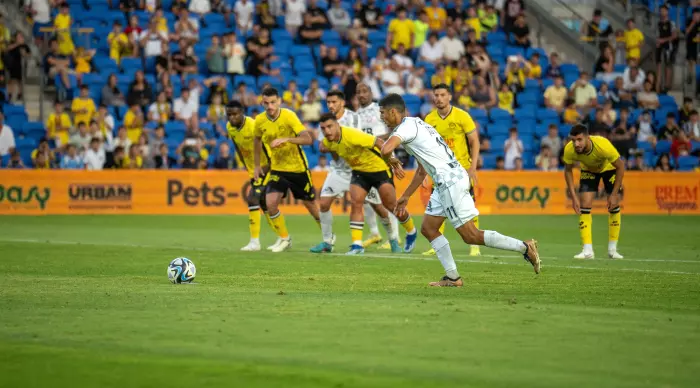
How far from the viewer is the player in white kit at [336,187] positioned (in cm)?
1866

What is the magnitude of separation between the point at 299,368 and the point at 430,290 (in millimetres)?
4709

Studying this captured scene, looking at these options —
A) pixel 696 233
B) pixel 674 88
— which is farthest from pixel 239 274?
pixel 674 88

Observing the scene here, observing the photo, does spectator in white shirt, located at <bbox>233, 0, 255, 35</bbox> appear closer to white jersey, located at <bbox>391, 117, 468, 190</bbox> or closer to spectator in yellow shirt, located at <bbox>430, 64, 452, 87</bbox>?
spectator in yellow shirt, located at <bbox>430, 64, 452, 87</bbox>

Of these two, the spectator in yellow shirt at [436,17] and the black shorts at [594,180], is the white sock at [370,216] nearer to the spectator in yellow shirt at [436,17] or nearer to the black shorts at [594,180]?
the black shorts at [594,180]

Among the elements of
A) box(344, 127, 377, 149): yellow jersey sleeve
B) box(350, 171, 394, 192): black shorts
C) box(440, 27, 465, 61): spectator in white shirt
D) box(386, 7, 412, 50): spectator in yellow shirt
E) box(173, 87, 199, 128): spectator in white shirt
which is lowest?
box(350, 171, 394, 192): black shorts

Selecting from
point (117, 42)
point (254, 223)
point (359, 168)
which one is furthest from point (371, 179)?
point (117, 42)

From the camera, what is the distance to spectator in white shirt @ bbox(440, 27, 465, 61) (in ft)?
112

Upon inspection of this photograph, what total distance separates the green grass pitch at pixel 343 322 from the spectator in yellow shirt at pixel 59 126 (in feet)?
42.4

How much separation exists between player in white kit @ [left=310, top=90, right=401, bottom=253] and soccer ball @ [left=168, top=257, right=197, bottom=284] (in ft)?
18.8

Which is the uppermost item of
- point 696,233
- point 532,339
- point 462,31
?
point 462,31

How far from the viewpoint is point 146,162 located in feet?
97.5

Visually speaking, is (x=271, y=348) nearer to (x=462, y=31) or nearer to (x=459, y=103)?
(x=459, y=103)

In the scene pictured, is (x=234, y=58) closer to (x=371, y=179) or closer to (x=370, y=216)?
(x=370, y=216)

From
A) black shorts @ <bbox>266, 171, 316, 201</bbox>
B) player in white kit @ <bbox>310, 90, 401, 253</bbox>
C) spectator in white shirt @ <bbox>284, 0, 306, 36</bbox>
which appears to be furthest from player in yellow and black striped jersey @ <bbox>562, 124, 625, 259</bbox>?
spectator in white shirt @ <bbox>284, 0, 306, 36</bbox>
